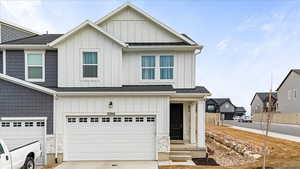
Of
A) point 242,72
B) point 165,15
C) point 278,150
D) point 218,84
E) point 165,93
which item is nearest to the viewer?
point 165,93

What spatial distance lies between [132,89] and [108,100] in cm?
125

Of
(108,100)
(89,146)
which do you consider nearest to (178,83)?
(108,100)

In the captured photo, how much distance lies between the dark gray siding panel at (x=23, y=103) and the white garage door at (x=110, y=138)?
1.08 m

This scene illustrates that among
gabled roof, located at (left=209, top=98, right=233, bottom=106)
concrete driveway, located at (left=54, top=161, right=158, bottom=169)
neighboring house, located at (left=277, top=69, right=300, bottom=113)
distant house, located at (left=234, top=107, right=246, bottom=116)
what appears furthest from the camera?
distant house, located at (left=234, top=107, right=246, bottom=116)

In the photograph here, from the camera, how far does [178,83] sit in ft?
47.3

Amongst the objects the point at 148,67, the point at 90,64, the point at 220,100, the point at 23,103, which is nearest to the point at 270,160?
the point at 148,67

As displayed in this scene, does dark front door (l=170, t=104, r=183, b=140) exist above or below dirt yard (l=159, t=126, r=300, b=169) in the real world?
above

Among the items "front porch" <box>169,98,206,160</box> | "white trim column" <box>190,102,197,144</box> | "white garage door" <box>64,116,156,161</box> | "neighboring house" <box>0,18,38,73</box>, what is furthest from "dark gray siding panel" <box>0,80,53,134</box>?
"white trim column" <box>190,102,197,144</box>

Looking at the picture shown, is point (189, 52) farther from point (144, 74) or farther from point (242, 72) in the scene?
point (242, 72)

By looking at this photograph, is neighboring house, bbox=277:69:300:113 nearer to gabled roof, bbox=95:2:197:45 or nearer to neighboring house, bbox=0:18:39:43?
gabled roof, bbox=95:2:197:45

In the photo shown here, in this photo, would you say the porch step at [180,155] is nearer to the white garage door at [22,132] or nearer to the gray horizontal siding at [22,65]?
the white garage door at [22,132]

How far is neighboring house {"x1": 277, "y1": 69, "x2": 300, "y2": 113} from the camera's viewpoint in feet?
140

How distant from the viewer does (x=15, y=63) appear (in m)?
14.3

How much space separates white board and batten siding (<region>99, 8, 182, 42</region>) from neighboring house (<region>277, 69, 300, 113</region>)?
35.1 metres
